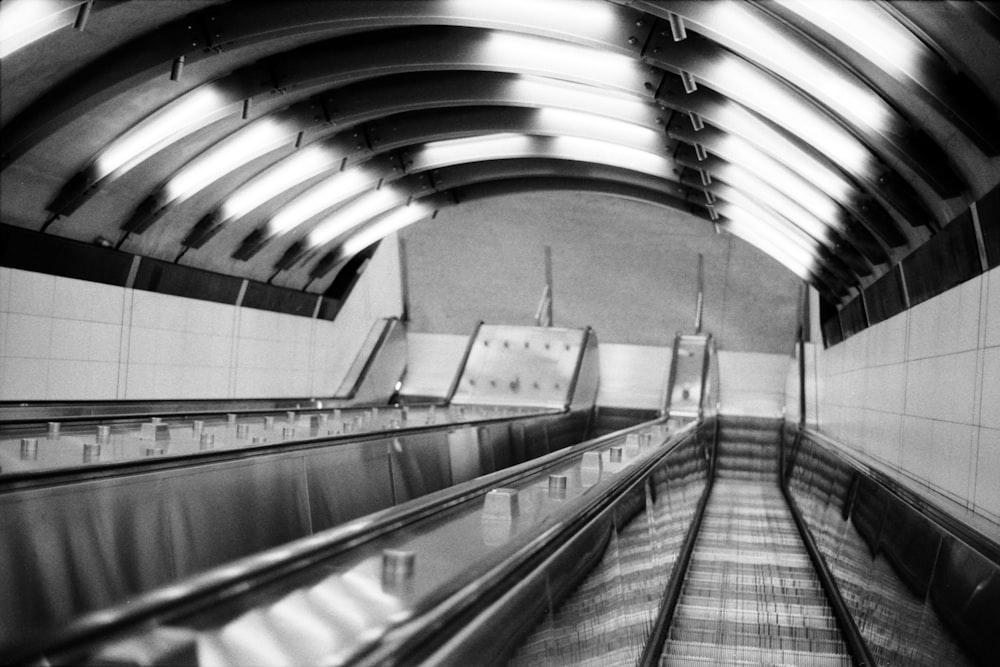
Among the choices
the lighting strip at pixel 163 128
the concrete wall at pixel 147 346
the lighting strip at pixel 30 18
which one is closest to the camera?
the lighting strip at pixel 30 18

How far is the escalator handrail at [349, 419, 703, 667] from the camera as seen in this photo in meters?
1.74

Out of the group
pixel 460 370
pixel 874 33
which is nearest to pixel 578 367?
pixel 460 370

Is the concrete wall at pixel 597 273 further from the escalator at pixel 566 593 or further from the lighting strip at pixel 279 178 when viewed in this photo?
the escalator at pixel 566 593

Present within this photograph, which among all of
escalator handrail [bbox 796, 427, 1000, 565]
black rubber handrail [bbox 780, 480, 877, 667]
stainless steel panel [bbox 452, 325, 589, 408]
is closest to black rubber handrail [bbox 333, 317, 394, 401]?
stainless steel panel [bbox 452, 325, 589, 408]

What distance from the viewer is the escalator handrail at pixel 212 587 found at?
150 centimetres

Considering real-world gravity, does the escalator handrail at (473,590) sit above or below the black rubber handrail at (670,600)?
above

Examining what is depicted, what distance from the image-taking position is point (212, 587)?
191cm

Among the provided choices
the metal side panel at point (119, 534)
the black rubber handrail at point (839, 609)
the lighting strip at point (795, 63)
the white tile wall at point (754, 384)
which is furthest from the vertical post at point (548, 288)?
the metal side panel at point (119, 534)

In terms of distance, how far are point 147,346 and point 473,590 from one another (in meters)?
12.4

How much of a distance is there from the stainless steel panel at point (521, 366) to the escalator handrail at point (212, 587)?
15.2 metres

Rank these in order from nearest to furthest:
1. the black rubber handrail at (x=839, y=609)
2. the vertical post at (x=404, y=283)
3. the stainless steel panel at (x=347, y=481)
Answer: the black rubber handrail at (x=839, y=609) < the stainless steel panel at (x=347, y=481) < the vertical post at (x=404, y=283)

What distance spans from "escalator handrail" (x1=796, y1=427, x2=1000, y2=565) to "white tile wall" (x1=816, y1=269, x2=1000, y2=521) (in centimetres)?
76

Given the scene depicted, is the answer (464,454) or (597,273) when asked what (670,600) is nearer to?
(464,454)

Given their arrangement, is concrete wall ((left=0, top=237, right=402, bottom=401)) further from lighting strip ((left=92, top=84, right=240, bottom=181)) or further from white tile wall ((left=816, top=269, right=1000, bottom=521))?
white tile wall ((left=816, top=269, right=1000, bottom=521))
